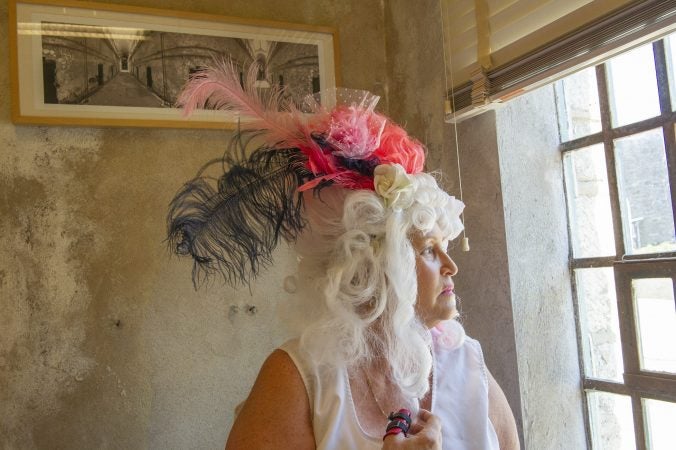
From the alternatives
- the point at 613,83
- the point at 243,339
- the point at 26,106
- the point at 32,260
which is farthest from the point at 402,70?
the point at 32,260

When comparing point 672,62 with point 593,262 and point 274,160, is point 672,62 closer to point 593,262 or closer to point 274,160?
point 593,262

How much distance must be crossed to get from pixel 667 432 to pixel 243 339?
1.47 meters

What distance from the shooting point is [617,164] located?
1791mm

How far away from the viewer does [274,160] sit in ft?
5.04

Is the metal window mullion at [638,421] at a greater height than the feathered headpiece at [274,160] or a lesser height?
lesser

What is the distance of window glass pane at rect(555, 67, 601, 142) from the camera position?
190cm

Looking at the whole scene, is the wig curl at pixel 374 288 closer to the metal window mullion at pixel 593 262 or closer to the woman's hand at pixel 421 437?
the woman's hand at pixel 421 437

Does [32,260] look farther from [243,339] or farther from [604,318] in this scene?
[604,318]

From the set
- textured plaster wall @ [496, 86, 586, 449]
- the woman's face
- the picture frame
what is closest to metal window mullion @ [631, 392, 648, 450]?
textured plaster wall @ [496, 86, 586, 449]

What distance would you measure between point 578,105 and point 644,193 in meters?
0.40

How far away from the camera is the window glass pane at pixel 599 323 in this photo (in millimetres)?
1857

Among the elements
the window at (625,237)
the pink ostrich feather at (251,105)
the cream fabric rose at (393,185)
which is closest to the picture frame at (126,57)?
the pink ostrich feather at (251,105)

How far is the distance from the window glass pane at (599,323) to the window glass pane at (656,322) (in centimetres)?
12

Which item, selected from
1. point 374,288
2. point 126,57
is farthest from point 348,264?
point 126,57
